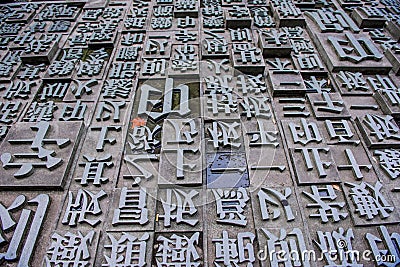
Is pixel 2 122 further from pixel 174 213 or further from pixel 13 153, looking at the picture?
pixel 174 213

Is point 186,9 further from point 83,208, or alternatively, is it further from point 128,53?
point 83,208

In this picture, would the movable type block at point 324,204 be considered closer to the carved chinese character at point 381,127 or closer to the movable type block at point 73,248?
the carved chinese character at point 381,127

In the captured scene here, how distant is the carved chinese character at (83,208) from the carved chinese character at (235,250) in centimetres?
115

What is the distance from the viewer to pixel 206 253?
2.92 meters

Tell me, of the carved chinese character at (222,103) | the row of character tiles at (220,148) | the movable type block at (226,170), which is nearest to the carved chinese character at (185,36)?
the carved chinese character at (222,103)

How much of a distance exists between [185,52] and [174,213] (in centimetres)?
270

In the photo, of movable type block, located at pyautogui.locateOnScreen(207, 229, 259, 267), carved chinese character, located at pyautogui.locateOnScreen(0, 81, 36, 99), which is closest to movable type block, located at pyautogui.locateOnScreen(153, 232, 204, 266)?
movable type block, located at pyautogui.locateOnScreen(207, 229, 259, 267)

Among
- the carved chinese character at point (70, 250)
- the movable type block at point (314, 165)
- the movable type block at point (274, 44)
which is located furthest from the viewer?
the movable type block at point (274, 44)

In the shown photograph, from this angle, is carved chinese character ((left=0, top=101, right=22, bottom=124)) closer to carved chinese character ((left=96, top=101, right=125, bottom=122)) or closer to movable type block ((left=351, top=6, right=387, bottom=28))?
carved chinese character ((left=96, top=101, right=125, bottom=122))

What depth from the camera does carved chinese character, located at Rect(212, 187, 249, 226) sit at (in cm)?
312

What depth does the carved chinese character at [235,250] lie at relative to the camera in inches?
112

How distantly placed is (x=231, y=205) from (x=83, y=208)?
4.66 ft

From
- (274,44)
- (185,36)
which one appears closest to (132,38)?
(185,36)

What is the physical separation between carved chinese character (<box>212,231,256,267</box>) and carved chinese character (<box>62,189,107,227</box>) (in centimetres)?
115
